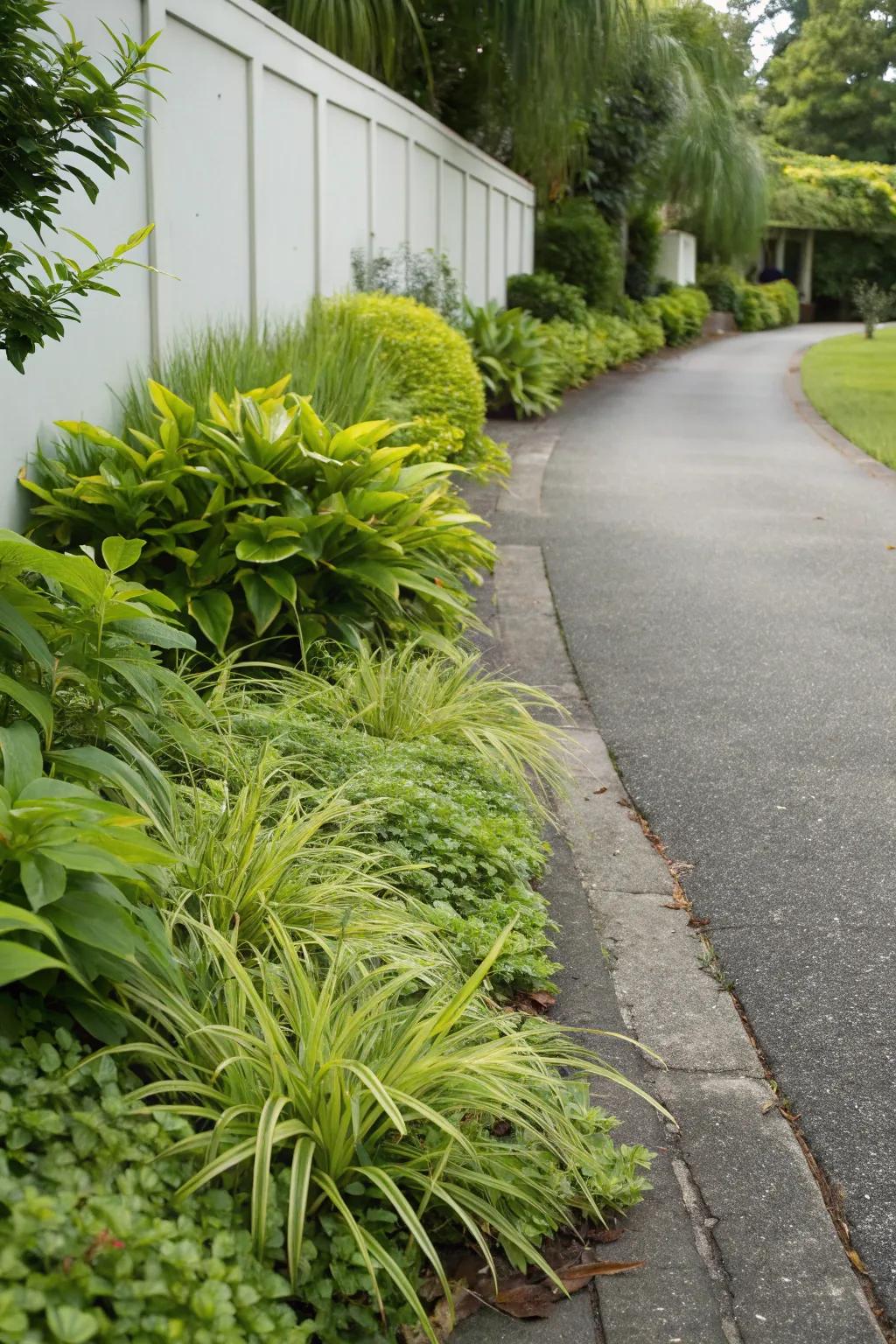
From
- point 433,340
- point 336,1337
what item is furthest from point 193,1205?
point 433,340

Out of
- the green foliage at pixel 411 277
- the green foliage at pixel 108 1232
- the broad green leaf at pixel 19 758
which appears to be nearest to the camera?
the green foliage at pixel 108 1232

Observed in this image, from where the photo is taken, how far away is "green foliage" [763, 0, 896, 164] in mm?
60344

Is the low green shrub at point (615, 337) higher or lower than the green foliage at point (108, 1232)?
higher

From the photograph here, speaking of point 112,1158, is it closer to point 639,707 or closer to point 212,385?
point 639,707

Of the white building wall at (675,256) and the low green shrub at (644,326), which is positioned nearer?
the low green shrub at (644,326)

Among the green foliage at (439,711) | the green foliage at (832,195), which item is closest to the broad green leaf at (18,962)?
the green foliage at (439,711)

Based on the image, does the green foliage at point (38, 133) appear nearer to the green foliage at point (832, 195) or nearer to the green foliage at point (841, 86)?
the green foliage at point (832, 195)

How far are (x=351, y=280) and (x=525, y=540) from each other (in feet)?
11.6

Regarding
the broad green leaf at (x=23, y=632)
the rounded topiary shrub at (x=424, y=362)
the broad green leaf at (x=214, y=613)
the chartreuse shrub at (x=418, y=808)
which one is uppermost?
the rounded topiary shrub at (x=424, y=362)

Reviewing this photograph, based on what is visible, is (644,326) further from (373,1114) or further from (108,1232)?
(108,1232)

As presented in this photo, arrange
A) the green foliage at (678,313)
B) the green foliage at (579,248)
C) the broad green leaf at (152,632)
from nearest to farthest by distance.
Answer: the broad green leaf at (152,632) → the green foliage at (579,248) → the green foliage at (678,313)

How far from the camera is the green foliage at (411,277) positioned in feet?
37.3

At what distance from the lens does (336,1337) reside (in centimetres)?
208

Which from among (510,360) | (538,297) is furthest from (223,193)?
(538,297)
